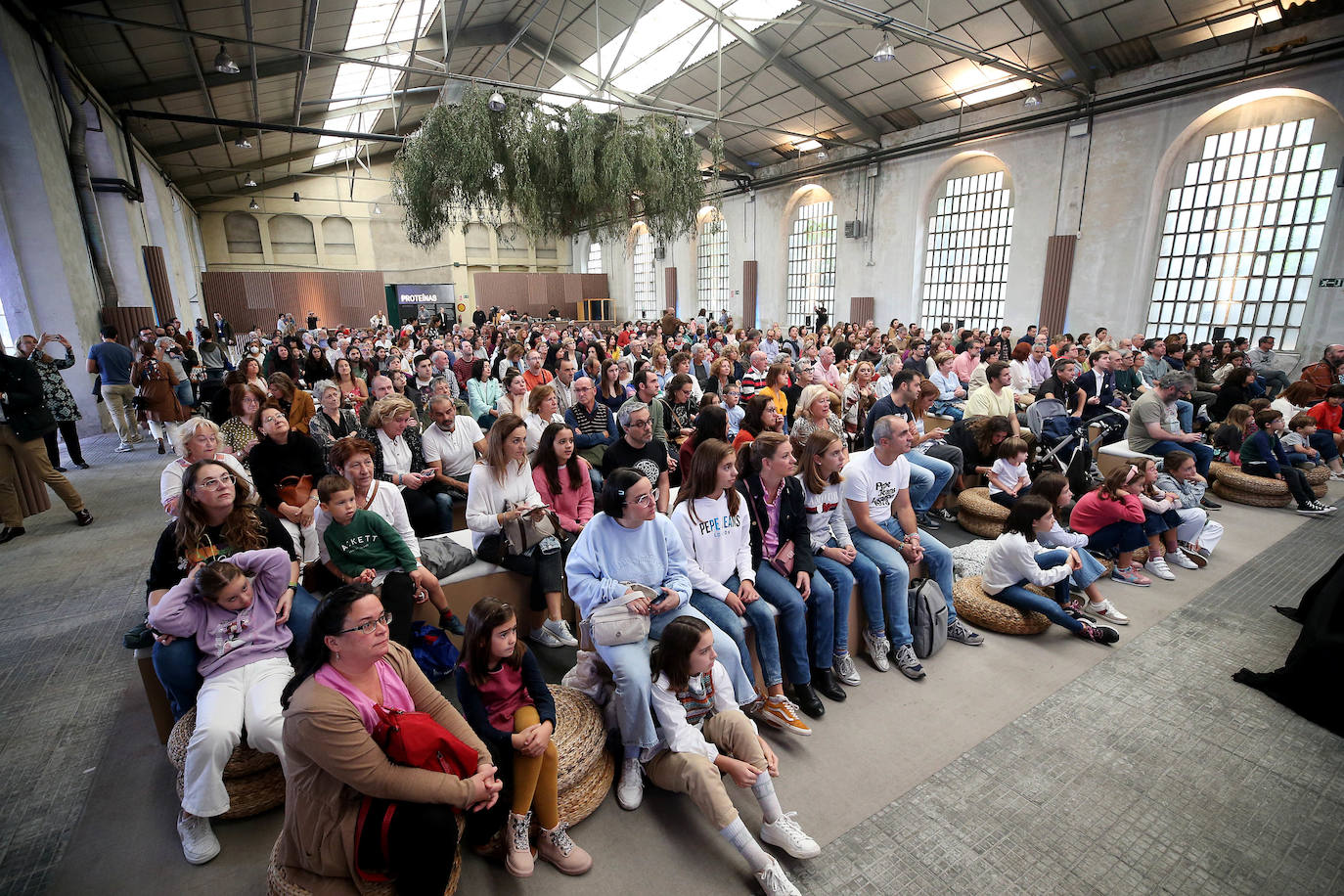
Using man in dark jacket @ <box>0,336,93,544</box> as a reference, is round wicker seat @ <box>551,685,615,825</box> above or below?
below

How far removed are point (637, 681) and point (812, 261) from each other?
17.5 m

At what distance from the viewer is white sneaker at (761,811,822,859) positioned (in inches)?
79.3

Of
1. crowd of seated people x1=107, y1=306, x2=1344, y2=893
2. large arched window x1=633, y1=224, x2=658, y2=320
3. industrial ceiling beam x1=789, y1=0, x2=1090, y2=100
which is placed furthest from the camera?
large arched window x1=633, y1=224, x2=658, y2=320

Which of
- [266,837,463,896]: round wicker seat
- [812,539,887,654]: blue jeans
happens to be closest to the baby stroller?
[812,539,887,654]: blue jeans

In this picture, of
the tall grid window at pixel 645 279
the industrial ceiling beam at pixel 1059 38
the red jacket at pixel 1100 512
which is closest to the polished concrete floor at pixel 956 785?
the red jacket at pixel 1100 512

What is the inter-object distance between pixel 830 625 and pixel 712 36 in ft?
46.5

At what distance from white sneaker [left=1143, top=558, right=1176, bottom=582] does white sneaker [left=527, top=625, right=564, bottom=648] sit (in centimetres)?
416

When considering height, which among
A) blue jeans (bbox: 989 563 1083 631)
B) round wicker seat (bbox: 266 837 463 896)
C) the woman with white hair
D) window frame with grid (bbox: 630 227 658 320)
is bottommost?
→ blue jeans (bbox: 989 563 1083 631)

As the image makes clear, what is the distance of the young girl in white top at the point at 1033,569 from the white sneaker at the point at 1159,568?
40.9 inches

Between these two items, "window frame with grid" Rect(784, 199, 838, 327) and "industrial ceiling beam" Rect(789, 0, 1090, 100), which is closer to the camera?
"industrial ceiling beam" Rect(789, 0, 1090, 100)

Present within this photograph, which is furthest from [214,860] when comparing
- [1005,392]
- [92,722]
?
[1005,392]

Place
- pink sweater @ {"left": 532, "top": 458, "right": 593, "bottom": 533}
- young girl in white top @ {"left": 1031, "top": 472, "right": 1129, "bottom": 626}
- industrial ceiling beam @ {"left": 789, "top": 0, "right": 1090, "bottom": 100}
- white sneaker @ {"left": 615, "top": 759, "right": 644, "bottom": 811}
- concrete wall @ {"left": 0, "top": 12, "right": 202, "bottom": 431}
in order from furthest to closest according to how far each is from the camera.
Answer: industrial ceiling beam @ {"left": 789, "top": 0, "right": 1090, "bottom": 100}, concrete wall @ {"left": 0, "top": 12, "right": 202, "bottom": 431}, young girl in white top @ {"left": 1031, "top": 472, "right": 1129, "bottom": 626}, pink sweater @ {"left": 532, "top": 458, "right": 593, "bottom": 533}, white sneaker @ {"left": 615, "top": 759, "right": 644, "bottom": 811}

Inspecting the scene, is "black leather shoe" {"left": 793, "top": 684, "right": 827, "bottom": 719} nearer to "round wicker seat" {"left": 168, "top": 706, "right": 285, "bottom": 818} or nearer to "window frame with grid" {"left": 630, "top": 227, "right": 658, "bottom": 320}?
"round wicker seat" {"left": 168, "top": 706, "right": 285, "bottom": 818}

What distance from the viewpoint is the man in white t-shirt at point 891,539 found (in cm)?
315
